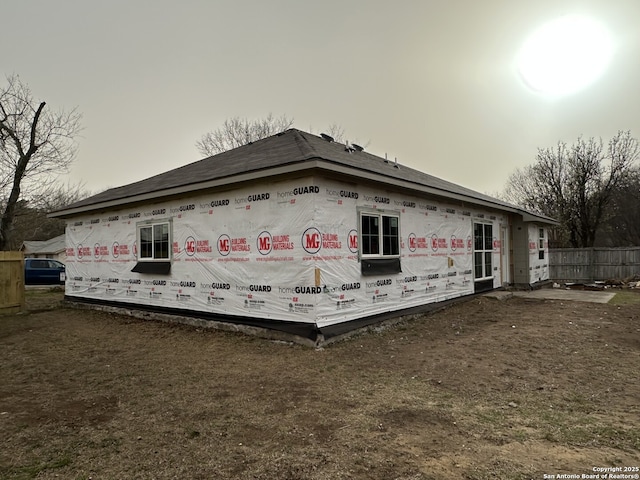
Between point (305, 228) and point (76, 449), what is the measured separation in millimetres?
4593

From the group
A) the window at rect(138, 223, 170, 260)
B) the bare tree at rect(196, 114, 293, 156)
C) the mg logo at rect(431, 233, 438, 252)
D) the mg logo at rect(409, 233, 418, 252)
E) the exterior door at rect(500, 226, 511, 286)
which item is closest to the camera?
the mg logo at rect(409, 233, 418, 252)

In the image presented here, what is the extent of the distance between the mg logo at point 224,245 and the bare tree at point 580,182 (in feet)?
87.8

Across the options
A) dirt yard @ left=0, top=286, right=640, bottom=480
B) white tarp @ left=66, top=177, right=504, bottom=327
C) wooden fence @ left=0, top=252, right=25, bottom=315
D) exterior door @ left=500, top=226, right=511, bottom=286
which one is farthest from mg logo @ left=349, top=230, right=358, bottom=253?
wooden fence @ left=0, top=252, right=25, bottom=315

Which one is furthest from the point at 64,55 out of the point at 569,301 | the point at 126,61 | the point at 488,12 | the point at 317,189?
the point at 569,301

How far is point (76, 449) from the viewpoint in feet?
10.5

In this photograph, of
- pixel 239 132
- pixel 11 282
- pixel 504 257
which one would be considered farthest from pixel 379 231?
pixel 239 132

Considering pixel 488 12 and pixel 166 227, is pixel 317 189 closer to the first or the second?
pixel 166 227

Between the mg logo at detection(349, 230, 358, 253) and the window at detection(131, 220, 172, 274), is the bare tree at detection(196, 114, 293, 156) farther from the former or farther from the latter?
the mg logo at detection(349, 230, 358, 253)

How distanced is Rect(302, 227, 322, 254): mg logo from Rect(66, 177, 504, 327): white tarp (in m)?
0.02

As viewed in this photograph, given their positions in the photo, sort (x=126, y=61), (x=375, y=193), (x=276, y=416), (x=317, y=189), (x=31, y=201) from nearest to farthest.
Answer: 1. (x=276, y=416)
2. (x=317, y=189)
3. (x=375, y=193)
4. (x=126, y=61)
5. (x=31, y=201)

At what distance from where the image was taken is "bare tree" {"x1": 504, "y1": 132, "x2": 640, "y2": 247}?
24.9 metres

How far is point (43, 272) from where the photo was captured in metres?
23.2

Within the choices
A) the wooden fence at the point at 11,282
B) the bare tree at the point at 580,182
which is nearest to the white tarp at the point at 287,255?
the wooden fence at the point at 11,282

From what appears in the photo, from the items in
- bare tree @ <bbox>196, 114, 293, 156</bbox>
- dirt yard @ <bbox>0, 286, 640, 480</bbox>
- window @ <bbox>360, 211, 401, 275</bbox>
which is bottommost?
dirt yard @ <bbox>0, 286, 640, 480</bbox>
